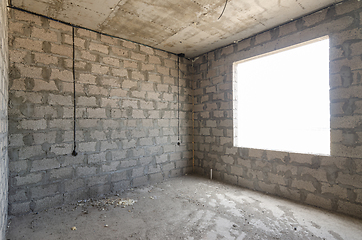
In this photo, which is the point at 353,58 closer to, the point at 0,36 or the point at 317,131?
the point at 317,131

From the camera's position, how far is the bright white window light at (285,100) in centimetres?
300

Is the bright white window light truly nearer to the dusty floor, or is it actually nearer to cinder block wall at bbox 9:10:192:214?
the dusty floor

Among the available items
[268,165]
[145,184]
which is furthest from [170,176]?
[268,165]

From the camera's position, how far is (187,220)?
2.52m

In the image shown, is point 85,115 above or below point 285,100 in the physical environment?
below

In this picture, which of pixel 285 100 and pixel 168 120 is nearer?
pixel 285 100

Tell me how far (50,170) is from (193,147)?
9.44 feet

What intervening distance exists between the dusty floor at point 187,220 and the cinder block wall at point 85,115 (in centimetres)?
40

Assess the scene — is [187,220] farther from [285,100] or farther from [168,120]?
[285,100]

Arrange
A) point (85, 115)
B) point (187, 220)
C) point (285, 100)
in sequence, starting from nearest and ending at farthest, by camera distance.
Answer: point (187, 220), point (85, 115), point (285, 100)

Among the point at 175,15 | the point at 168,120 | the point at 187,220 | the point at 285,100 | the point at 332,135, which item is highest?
the point at 175,15

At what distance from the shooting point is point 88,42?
3.30 m

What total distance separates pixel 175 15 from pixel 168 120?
2101 mm

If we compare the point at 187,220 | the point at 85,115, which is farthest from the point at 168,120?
the point at 187,220
